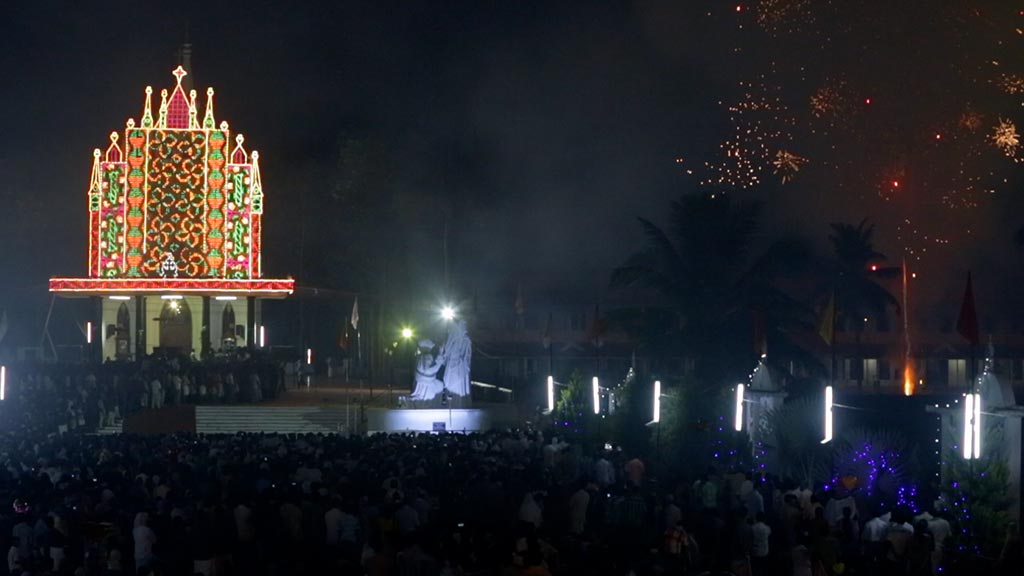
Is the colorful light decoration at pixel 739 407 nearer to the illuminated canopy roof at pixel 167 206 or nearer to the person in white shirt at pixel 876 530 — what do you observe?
the person in white shirt at pixel 876 530

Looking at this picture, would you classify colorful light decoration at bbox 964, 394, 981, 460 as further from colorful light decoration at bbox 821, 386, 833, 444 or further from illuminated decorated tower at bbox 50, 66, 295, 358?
illuminated decorated tower at bbox 50, 66, 295, 358

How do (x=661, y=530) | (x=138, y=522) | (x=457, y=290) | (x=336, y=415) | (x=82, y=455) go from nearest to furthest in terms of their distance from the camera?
1. (x=138, y=522)
2. (x=661, y=530)
3. (x=82, y=455)
4. (x=336, y=415)
5. (x=457, y=290)

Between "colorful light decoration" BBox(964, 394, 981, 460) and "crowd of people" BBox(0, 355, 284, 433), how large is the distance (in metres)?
19.8

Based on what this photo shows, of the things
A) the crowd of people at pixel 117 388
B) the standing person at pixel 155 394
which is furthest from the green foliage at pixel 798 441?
the standing person at pixel 155 394

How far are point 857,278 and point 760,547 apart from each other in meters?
44.2

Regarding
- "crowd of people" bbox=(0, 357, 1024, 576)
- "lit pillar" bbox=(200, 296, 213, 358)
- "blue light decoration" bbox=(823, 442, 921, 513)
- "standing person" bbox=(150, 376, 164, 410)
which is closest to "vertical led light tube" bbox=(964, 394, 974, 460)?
"crowd of people" bbox=(0, 357, 1024, 576)

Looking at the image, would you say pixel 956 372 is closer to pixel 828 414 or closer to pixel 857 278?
pixel 857 278

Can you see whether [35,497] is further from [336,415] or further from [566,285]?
[566,285]

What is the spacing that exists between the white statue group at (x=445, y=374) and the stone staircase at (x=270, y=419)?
8.70 feet

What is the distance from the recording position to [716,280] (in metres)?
42.8

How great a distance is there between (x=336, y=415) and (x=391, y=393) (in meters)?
5.25

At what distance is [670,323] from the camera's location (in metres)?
43.4

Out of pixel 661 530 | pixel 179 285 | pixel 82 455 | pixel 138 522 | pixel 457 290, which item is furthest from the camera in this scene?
pixel 457 290

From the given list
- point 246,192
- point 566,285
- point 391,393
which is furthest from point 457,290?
point 391,393
